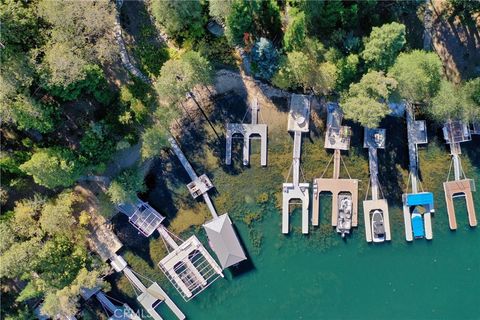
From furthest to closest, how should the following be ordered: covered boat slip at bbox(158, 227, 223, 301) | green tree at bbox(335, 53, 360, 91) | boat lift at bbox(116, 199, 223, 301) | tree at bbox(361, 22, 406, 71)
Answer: covered boat slip at bbox(158, 227, 223, 301) < boat lift at bbox(116, 199, 223, 301) < green tree at bbox(335, 53, 360, 91) < tree at bbox(361, 22, 406, 71)

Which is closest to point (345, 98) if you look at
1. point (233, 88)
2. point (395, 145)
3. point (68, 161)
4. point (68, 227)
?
point (395, 145)

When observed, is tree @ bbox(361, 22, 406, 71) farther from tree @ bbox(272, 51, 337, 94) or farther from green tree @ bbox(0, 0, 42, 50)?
green tree @ bbox(0, 0, 42, 50)

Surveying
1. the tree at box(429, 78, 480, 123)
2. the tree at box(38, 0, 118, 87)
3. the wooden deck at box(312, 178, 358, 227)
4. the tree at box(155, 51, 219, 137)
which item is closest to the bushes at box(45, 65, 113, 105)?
the tree at box(38, 0, 118, 87)

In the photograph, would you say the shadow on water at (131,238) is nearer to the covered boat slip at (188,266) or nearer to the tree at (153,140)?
the covered boat slip at (188,266)

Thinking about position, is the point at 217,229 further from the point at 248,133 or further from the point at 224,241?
the point at 248,133

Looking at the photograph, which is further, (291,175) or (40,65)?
(291,175)

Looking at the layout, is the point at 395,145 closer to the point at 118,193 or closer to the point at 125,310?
the point at 118,193

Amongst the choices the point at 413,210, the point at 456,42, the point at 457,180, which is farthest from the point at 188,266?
the point at 456,42
